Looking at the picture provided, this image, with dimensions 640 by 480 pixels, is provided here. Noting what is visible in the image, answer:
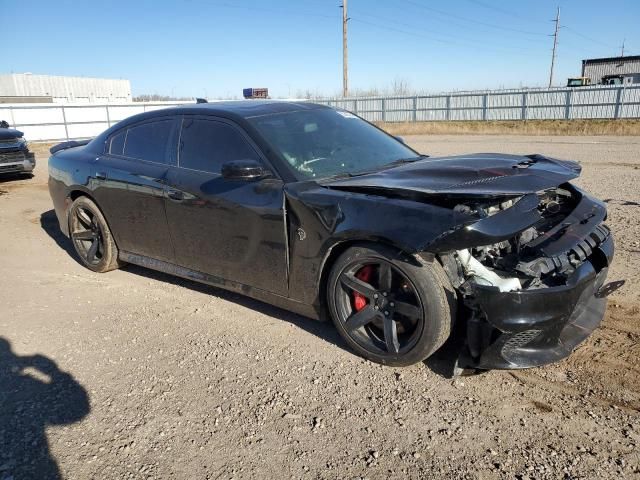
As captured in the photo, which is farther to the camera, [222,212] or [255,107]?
[255,107]

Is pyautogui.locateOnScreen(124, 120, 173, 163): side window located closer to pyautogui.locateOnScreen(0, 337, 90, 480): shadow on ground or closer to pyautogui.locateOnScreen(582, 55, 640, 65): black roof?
pyautogui.locateOnScreen(0, 337, 90, 480): shadow on ground

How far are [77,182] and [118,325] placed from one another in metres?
1.89

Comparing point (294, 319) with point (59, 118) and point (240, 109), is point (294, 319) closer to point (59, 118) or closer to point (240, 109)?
point (240, 109)

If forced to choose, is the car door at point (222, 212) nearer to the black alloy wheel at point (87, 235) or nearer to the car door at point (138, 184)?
the car door at point (138, 184)

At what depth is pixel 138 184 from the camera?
4.33 metres

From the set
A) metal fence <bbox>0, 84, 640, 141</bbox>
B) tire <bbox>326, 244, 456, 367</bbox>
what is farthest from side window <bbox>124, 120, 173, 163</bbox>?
metal fence <bbox>0, 84, 640, 141</bbox>

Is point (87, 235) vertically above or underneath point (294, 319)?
above

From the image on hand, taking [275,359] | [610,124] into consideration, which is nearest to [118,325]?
[275,359]

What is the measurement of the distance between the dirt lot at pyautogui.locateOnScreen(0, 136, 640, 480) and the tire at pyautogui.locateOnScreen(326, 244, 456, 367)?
0.17 meters

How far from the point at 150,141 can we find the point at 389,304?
2.75 meters

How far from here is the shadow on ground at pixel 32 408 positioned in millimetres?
2428

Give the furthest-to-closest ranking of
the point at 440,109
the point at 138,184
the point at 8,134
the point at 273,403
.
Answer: the point at 440,109 < the point at 8,134 < the point at 138,184 < the point at 273,403

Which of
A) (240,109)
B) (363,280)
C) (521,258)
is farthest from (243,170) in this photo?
(521,258)

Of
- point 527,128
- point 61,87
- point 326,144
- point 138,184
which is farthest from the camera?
point 61,87
